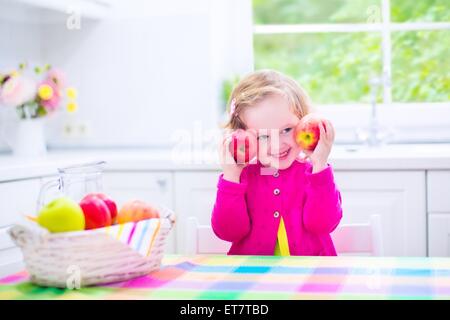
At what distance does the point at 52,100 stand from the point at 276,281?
1845 mm

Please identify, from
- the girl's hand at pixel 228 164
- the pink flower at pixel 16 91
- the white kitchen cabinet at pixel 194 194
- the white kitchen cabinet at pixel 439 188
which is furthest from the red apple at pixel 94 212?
the pink flower at pixel 16 91

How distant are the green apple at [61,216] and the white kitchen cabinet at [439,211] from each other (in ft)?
4.69

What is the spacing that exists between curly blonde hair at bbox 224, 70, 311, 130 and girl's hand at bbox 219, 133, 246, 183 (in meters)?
0.09

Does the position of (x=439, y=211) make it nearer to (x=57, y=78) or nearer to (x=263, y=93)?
(x=263, y=93)

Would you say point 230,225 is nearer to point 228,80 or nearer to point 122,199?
point 122,199

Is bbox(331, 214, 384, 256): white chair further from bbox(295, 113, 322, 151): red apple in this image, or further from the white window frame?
the white window frame

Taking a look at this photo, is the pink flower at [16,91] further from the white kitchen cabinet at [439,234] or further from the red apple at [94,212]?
the red apple at [94,212]

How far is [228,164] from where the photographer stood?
1.41 m

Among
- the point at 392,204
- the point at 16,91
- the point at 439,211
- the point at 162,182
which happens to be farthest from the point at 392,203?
the point at 16,91
